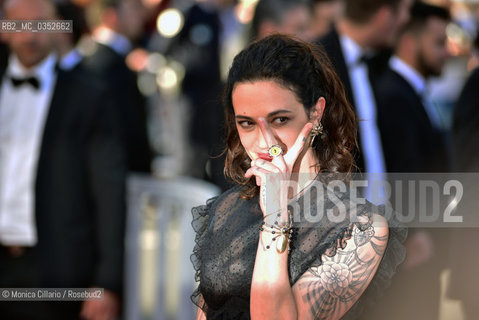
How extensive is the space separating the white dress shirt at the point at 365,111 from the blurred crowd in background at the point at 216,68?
0.02 metres

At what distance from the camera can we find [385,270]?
2.43 meters

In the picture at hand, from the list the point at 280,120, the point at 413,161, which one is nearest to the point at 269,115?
the point at 280,120

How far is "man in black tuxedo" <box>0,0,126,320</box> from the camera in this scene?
4668mm

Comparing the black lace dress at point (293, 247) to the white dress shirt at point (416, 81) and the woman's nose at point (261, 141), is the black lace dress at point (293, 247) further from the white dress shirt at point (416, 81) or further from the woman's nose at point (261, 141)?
the white dress shirt at point (416, 81)

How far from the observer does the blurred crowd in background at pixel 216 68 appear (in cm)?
466

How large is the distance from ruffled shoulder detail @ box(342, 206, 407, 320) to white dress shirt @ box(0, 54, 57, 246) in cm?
271

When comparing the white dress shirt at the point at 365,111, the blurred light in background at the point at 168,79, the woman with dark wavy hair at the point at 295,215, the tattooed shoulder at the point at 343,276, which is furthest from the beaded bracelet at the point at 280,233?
the blurred light in background at the point at 168,79

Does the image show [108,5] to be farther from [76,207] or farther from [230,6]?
[76,207]

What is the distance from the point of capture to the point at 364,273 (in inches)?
92.9

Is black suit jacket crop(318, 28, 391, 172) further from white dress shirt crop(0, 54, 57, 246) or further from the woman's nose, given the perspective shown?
the woman's nose

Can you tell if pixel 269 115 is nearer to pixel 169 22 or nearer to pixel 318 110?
pixel 318 110

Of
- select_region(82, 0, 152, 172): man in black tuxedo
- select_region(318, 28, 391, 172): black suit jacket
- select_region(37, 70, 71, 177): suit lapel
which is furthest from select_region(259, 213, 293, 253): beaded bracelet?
select_region(82, 0, 152, 172): man in black tuxedo

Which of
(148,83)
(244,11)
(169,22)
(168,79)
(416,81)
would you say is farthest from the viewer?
(148,83)

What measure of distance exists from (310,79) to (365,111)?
2.27m
